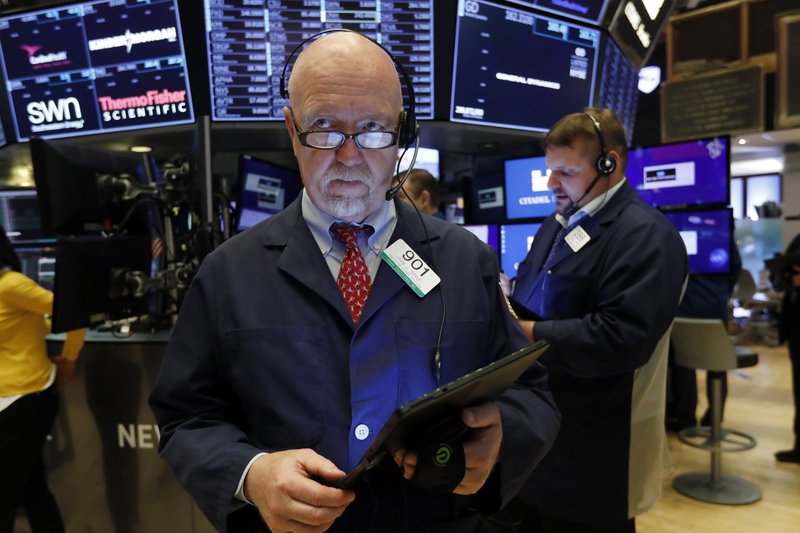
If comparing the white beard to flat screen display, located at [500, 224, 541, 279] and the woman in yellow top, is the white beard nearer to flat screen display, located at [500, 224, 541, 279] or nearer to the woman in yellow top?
the woman in yellow top

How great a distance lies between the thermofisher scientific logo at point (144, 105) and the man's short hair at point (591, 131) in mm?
1909

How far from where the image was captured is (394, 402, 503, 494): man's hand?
85cm

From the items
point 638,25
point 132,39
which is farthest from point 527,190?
point 132,39

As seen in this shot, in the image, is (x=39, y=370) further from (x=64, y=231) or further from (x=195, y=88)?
(x=195, y=88)

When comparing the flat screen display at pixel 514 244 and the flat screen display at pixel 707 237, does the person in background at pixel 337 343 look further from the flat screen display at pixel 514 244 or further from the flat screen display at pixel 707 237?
the flat screen display at pixel 707 237

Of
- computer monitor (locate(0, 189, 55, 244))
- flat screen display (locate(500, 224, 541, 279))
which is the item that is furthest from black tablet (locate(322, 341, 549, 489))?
computer monitor (locate(0, 189, 55, 244))

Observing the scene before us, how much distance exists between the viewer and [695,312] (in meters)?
3.78

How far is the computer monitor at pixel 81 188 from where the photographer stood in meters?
1.98

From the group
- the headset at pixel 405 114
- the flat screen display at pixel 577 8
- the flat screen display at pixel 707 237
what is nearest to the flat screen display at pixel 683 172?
the flat screen display at pixel 707 237

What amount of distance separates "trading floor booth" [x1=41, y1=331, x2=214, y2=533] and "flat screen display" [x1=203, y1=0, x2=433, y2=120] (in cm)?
125

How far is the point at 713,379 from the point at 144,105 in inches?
150

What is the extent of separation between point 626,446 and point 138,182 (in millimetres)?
2150

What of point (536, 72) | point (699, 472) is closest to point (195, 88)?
point (536, 72)

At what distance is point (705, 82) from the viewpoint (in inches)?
286
